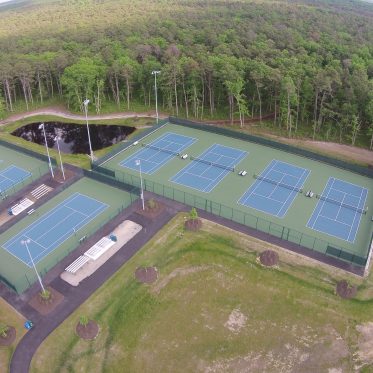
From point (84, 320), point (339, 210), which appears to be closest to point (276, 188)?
point (339, 210)

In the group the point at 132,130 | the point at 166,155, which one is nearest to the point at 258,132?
the point at 166,155

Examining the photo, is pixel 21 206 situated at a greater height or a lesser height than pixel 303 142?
greater

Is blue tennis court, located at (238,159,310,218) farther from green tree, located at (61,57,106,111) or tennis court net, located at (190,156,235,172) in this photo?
green tree, located at (61,57,106,111)

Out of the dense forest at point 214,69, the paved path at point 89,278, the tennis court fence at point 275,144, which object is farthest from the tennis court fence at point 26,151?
the tennis court fence at point 275,144

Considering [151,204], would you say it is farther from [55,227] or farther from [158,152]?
[158,152]

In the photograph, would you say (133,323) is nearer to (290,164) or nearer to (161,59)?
(290,164)

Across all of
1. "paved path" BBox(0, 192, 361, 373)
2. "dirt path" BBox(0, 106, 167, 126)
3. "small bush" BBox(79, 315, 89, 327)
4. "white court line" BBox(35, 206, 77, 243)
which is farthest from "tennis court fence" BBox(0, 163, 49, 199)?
"small bush" BBox(79, 315, 89, 327)
